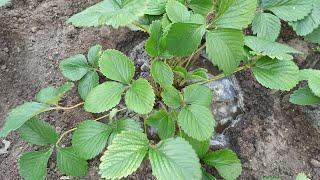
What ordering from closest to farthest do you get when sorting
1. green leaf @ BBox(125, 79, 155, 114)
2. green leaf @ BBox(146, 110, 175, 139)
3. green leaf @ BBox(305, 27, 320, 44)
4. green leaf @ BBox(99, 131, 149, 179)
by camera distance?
green leaf @ BBox(99, 131, 149, 179)
green leaf @ BBox(125, 79, 155, 114)
green leaf @ BBox(146, 110, 175, 139)
green leaf @ BBox(305, 27, 320, 44)

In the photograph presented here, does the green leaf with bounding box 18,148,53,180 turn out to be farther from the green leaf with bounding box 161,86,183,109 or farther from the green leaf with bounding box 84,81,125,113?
the green leaf with bounding box 161,86,183,109

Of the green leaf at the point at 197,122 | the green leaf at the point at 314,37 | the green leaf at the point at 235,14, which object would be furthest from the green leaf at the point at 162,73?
the green leaf at the point at 314,37

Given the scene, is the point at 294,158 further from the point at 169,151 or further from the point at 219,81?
the point at 169,151

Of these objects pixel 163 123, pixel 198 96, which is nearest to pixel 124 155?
pixel 163 123

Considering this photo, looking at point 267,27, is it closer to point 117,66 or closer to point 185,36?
point 185,36

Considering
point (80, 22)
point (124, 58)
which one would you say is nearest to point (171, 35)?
point (124, 58)

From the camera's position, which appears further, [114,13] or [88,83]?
[88,83]

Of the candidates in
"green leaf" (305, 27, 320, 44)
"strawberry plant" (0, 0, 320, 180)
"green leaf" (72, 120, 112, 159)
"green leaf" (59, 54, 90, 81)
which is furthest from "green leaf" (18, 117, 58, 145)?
"green leaf" (305, 27, 320, 44)
